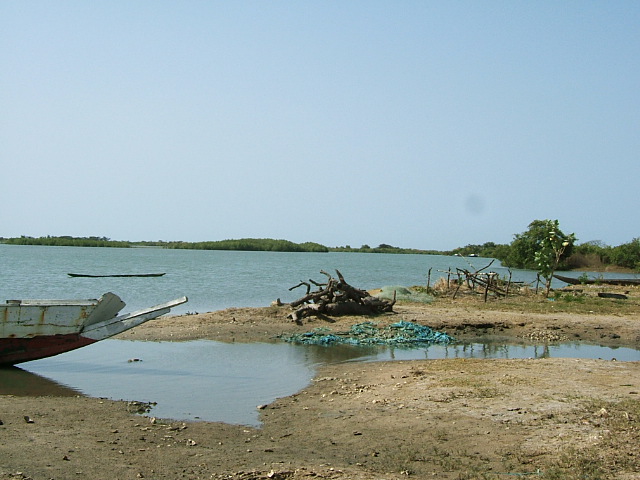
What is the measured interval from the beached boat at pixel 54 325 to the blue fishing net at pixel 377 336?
199 inches

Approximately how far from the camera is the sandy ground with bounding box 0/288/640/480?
676 cm

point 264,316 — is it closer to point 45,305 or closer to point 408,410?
point 45,305

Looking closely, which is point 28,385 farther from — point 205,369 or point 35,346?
point 205,369

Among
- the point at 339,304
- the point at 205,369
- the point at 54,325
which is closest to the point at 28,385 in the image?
the point at 54,325

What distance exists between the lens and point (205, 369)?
13.8m

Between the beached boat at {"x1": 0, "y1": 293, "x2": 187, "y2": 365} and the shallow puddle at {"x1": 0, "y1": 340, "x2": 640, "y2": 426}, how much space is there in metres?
0.42

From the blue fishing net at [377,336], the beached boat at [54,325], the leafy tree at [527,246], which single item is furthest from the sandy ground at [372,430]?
the leafy tree at [527,246]

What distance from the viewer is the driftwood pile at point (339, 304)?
21.1m

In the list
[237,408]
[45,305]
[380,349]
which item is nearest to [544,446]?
[237,408]

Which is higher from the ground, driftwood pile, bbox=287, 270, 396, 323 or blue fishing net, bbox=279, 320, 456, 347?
driftwood pile, bbox=287, 270, 396, 323

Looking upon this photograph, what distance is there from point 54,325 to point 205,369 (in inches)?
136

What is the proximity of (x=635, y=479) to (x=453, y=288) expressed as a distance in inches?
984

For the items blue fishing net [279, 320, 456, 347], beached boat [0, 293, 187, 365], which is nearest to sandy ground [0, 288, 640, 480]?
beached boat [0, 293, 187, 365]

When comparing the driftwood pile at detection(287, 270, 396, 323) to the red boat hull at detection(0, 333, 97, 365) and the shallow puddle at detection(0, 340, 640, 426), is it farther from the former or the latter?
the red boat hull at detection(0, 333, 97, 365)
